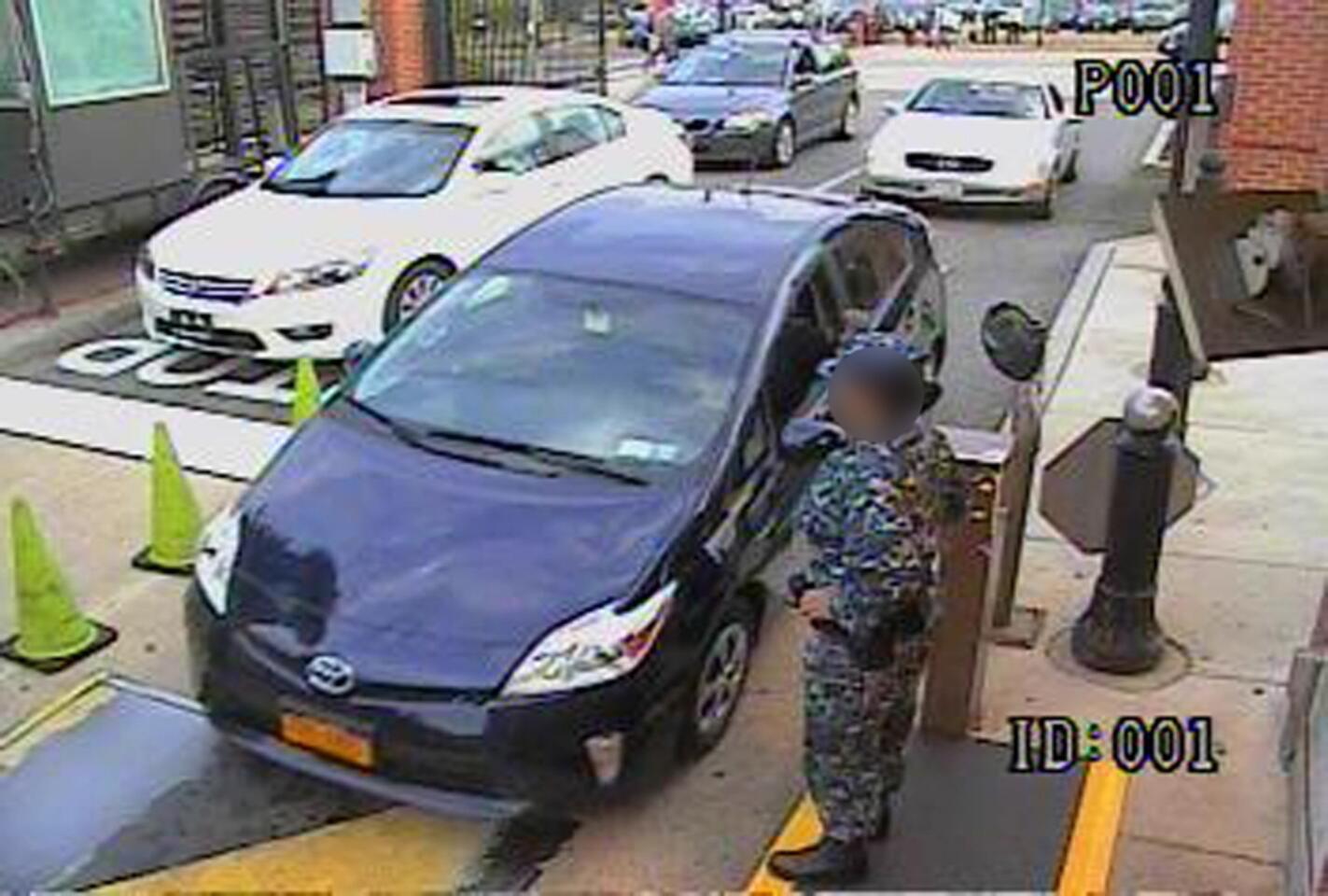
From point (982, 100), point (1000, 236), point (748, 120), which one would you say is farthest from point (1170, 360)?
point (748, 120)

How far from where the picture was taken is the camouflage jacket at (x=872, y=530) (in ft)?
11.4

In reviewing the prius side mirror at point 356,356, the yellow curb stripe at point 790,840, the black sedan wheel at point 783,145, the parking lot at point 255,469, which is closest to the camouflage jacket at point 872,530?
the yellow curb stripe at point 790,840

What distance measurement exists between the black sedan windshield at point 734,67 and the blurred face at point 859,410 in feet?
47.5

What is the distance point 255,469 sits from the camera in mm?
7254

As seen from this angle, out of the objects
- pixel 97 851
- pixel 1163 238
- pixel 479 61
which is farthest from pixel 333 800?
pixel 479 61

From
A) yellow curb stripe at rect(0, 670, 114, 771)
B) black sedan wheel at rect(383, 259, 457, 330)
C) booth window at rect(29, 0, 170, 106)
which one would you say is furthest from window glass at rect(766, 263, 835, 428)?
booth window at rect(29, 0, 170, 106)

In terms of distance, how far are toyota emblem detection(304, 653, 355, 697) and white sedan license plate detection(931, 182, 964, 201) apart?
1104 cm

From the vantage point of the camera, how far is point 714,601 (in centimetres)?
449

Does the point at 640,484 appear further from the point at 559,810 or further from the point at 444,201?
the point at 444,201

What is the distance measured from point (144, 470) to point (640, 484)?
12.0 feet

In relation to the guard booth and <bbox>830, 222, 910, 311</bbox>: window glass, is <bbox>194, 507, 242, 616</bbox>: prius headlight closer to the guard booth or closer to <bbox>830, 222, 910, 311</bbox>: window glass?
<bbox>830, 222, 910, 311</bbox>: window glass

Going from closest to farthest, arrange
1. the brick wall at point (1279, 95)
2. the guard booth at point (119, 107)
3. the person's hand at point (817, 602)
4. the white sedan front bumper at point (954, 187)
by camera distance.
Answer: the person's hand at point (817, 602), the guard booth at point (119, 107), the brick wall at point (1279, 95), the white sedan front bumper at point (954, 187)

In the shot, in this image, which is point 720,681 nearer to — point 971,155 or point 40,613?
point 40,613

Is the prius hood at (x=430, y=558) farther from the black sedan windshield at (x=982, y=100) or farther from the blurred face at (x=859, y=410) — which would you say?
the black sedan windshield at (x=982, y=100)
